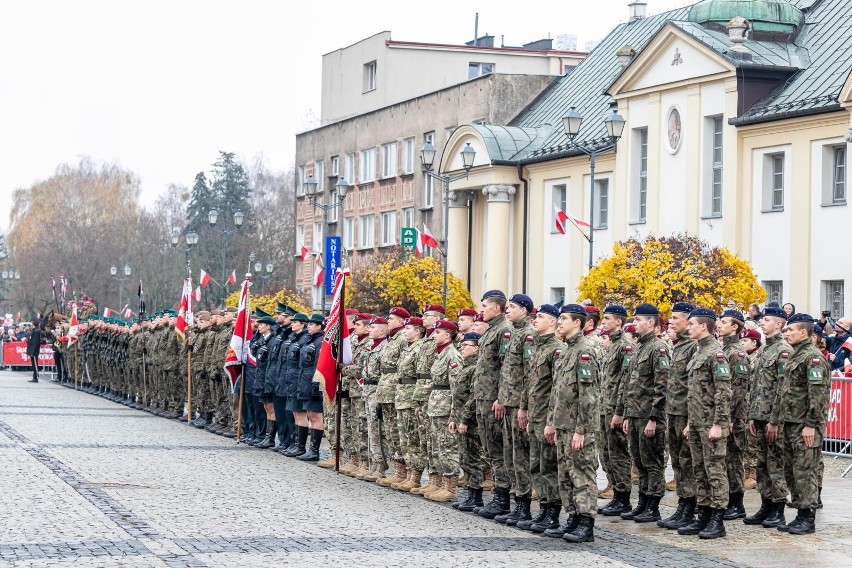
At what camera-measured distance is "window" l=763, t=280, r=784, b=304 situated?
107 ft

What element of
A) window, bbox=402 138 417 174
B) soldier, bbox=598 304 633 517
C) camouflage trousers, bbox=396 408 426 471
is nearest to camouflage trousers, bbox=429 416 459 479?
camouflage trousers, bbox=396 408 426 471

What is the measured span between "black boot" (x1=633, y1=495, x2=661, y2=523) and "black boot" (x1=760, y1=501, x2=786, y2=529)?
99cm

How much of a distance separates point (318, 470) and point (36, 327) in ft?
91.0

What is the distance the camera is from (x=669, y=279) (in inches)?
1042

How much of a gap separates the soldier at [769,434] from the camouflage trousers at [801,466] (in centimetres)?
14

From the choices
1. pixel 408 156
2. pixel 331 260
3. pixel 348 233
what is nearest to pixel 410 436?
pixel 331 260

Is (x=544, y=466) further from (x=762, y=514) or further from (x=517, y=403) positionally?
(x=762, y=514)

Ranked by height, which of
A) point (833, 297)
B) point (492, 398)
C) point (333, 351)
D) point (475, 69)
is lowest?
point (492, 398)

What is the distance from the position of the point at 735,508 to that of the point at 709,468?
4.08 feet

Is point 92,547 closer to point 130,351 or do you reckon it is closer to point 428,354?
point 428,354

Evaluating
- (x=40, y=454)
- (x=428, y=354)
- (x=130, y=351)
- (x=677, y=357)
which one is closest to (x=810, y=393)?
(x=677, y=357)

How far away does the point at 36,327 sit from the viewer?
44.2 metres

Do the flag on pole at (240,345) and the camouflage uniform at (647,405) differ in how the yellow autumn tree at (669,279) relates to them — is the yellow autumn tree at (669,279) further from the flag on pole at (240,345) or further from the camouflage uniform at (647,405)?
the camouflage uniform at (647,405)

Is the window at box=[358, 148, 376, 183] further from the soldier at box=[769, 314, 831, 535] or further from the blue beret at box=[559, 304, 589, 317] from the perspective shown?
the blue beret at box=[559, 304, 589, 317]
